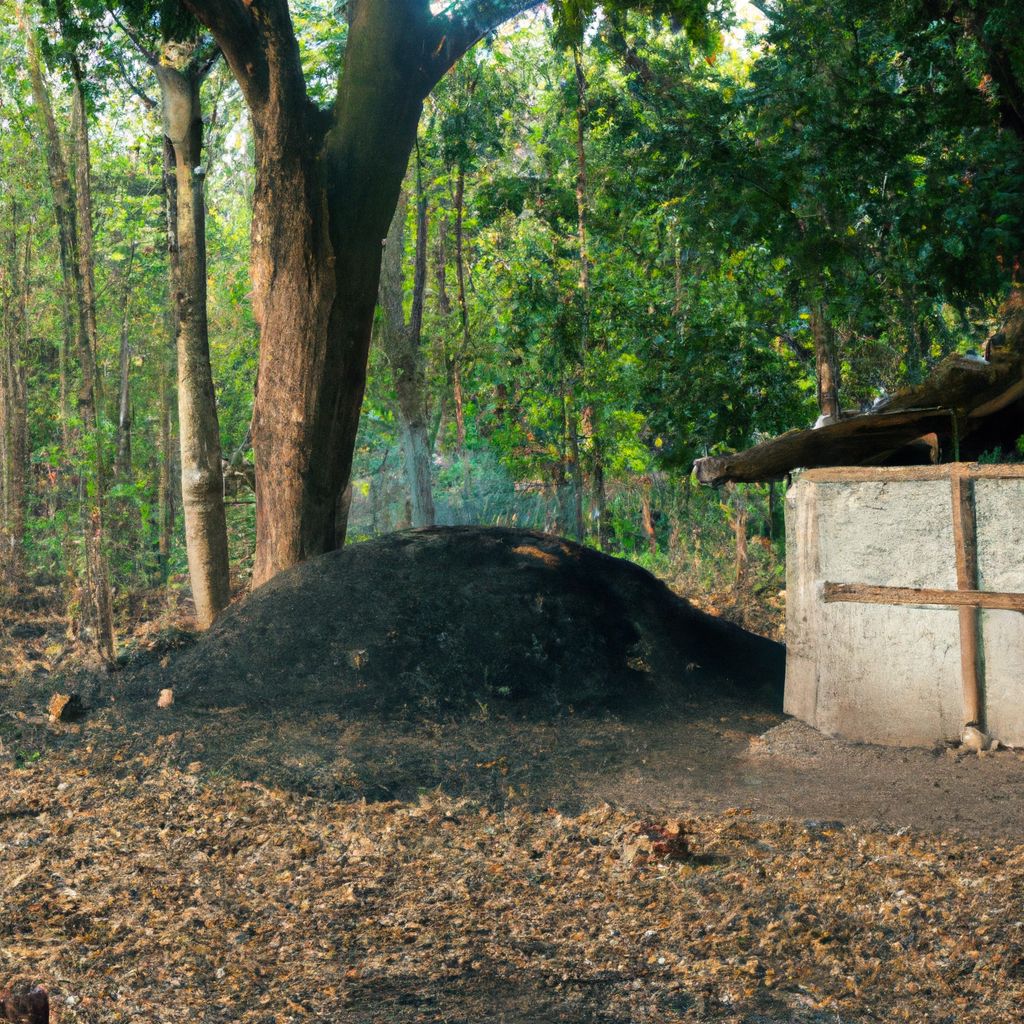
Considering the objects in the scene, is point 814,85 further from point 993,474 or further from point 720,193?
point 993,474

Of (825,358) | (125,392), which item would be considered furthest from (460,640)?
(125,392)

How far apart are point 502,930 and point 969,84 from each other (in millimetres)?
7320

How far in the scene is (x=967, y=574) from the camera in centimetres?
696

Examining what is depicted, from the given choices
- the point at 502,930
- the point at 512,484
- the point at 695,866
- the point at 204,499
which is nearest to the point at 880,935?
the point at 695,866

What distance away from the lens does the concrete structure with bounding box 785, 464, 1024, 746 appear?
6879 millimetres

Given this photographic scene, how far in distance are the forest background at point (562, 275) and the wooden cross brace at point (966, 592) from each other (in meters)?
1.23

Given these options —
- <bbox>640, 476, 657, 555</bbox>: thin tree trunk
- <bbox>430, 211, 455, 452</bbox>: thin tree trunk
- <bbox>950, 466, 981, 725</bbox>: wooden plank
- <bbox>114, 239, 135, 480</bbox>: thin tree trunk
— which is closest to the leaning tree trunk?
<bbox>950, 466, 981, 725</bbox>: wooden plank

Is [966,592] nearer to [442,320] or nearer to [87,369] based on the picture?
[87,369]

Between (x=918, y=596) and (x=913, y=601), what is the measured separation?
0.15 feet

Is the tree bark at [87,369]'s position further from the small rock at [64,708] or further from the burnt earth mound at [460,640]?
the small rock at [64,708]

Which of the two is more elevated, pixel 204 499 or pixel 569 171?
pixel 569 171

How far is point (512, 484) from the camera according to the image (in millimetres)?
16438

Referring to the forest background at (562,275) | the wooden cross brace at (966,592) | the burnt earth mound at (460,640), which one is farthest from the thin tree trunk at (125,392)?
the wooden cross brace at (966,592)

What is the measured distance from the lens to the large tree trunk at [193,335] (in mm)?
10867
